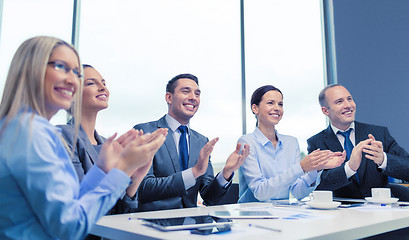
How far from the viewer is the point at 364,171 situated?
8.43 feet

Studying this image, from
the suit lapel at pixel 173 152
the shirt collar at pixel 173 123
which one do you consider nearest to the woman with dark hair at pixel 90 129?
the suit lapel at pixel 173 152

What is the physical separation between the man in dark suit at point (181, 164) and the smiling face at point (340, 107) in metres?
1.16

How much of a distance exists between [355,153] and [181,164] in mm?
1179

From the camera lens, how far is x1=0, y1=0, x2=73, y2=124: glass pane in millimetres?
3070

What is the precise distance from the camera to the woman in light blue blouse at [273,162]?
2.14 metres

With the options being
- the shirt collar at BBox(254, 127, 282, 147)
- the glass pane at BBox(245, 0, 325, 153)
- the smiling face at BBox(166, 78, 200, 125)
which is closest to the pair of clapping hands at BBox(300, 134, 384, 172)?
the shirt collar at BBox(254, 127, 282, 147)

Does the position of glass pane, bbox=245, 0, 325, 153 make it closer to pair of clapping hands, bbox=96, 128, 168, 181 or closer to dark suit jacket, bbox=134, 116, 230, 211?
dark suit jacket, bbox=134, 116, 230, 211

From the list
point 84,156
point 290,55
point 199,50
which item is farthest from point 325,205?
point 290,55

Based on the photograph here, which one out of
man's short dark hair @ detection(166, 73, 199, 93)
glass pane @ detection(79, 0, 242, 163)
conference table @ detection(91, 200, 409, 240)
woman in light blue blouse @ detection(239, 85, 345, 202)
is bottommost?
conference table @ detection(91, 200, 409, 240)

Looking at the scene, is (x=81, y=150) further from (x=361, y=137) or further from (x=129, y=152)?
(x=361, y=137)

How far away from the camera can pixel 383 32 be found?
4250mm

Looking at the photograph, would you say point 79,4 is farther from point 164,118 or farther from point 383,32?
point 383,32

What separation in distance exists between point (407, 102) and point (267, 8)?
2213 mm

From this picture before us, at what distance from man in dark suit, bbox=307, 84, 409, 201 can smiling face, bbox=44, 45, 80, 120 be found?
6.10 feet
